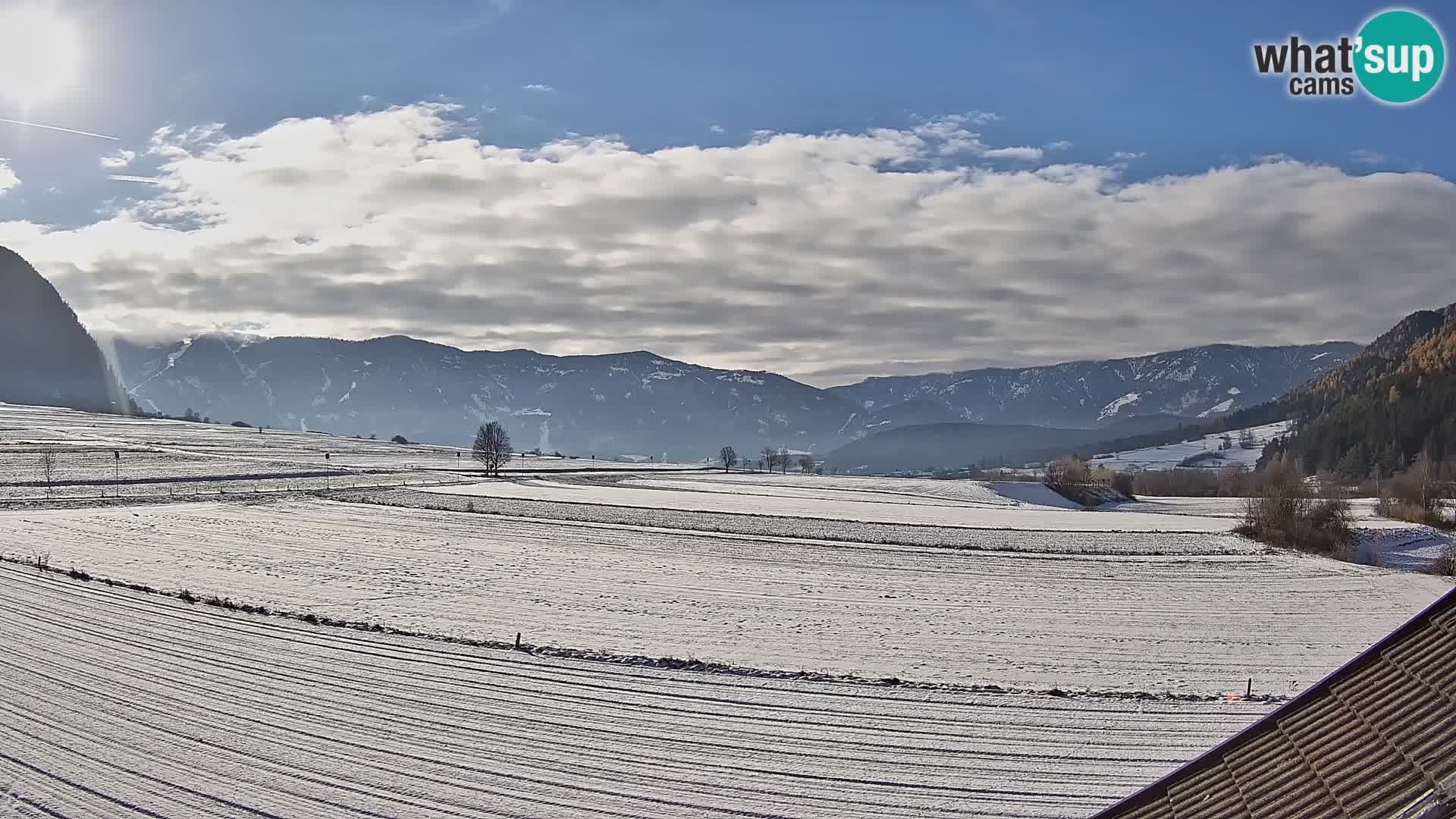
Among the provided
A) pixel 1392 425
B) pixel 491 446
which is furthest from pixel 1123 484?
pixel 491 446

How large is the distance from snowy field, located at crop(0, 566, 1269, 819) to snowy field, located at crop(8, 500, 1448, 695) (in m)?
3.54

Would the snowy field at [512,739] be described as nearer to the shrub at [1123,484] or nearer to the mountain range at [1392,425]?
the shrub at [1123,484]

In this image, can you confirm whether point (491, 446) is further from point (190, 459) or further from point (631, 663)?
point (631, 663)

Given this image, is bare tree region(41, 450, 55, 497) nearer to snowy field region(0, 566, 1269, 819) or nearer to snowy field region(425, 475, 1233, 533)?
snowy field region(425, 475, 1233, 533)

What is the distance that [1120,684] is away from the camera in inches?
977

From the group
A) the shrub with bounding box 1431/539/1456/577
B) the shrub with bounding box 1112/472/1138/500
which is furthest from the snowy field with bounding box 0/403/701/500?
the shrub with bounding box 1431/539/1456/577

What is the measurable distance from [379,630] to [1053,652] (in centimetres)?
1942

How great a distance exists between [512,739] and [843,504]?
7466cm

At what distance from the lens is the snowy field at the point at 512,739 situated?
16.0m

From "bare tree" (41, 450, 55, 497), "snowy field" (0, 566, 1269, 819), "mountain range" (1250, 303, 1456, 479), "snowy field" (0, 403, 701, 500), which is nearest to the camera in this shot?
"snowy field" (0, 566, 1269, 819)

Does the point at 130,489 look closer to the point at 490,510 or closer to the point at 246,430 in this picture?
the point at 490,510

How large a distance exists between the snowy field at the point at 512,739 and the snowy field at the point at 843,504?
164ft

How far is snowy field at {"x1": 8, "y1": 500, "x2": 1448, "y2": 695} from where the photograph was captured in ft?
91.5

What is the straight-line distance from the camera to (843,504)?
302 feet
